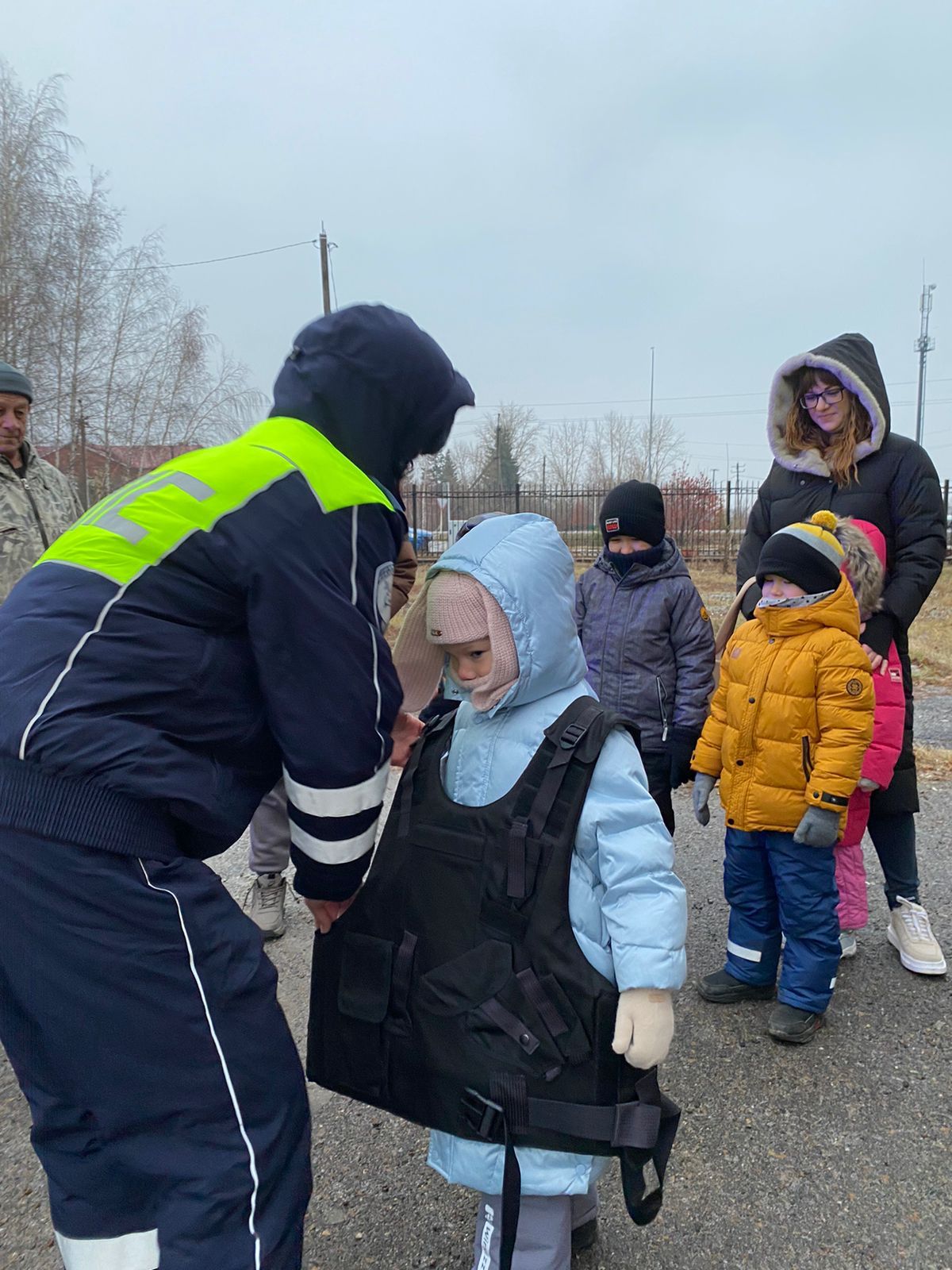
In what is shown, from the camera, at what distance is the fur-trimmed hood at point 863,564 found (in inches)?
111

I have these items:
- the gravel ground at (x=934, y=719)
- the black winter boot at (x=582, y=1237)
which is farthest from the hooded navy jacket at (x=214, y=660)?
the gravel ground at (x=934, y=719)

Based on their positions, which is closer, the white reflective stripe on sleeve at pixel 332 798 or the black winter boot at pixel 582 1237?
the white reflective stripe on sleeve at pixel 332 798

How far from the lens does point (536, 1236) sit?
1645mm

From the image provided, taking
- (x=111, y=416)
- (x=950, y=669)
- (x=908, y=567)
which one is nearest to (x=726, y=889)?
(x=908, y=567)

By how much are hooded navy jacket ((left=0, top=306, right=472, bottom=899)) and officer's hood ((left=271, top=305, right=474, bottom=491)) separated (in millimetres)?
13

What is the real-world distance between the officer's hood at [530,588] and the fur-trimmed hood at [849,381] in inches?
66.8

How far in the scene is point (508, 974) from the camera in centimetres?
160

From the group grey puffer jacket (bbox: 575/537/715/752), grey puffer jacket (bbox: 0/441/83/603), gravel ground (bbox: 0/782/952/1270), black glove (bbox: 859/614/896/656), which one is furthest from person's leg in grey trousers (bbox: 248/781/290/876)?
black glove (bbox: 859/614/896/656)

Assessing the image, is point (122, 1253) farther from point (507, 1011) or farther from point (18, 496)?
point (18, 496)

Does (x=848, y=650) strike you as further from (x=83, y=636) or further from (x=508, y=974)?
(x=83, y=636)

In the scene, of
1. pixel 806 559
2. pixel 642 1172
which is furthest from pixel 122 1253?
pixel 806 559

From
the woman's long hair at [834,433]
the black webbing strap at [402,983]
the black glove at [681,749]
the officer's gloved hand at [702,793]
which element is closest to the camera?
the black webbing strap at [402,983]

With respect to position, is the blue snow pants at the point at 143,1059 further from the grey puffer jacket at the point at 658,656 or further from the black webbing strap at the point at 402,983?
the grey puffer jacket at the point at 658,656

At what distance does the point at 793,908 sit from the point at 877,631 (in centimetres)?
100
